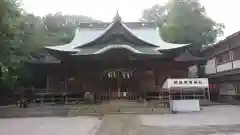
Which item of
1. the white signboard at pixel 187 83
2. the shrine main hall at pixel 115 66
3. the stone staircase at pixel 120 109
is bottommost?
the stone staircase at pixel 120 109

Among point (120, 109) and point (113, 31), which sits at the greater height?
point (113, 31)

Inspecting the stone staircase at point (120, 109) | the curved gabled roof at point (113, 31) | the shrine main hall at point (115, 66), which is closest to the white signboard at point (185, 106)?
the stone staircase at point (120, 109)

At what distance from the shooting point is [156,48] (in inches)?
830

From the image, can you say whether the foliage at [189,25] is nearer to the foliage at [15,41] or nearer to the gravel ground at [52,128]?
the foliage at [15,41]

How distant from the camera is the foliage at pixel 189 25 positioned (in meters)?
28.6

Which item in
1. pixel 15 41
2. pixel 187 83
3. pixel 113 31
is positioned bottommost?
pixel 187 83

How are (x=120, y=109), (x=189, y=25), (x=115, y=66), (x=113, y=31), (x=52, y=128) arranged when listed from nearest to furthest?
(x=52, y=128) → (x=120, y=109) → (x=115, y=66) → (x=113, y=31) → (x=189, y=25)

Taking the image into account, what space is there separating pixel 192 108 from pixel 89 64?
8.74 meters

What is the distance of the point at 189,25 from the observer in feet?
93.8

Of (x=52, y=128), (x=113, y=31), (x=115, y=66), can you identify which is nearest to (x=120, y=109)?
(x=115, y=66)

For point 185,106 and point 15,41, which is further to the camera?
point 15,41

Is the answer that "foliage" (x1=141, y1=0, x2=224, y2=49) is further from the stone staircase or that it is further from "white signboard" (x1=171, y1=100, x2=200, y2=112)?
the stone staircase

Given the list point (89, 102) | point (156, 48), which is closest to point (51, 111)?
point (89, 102)

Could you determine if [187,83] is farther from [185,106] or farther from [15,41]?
[15,41]
